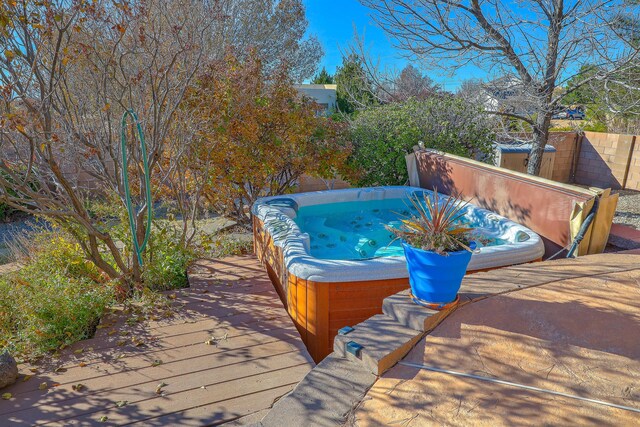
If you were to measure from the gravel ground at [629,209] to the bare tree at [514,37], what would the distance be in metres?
2.04

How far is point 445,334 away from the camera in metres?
2.50

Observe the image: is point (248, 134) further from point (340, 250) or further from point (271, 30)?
point (271, 30)

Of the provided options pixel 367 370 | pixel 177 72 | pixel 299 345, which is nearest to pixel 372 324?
pixel 367 370

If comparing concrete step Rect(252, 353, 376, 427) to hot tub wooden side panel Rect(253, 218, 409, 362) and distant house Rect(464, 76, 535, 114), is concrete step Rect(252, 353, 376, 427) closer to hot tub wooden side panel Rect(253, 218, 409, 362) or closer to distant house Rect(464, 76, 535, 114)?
hot tub wooden side panel Rect(253, 218, 409, 362)

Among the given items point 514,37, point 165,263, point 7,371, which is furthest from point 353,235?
point 7,371

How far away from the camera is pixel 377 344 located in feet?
7.68

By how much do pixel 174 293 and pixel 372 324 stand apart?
2.04m

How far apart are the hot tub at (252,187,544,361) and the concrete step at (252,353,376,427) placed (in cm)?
84

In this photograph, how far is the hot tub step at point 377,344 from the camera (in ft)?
7.38

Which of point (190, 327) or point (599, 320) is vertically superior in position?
point (599, 320)

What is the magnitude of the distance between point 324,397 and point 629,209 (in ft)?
25.1

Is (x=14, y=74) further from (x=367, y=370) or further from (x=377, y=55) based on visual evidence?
(x=377, y=55)

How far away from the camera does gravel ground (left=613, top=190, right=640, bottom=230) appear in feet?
21.1

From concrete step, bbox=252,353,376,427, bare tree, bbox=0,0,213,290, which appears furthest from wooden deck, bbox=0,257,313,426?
bare tree, bbox=0,0,213,290
